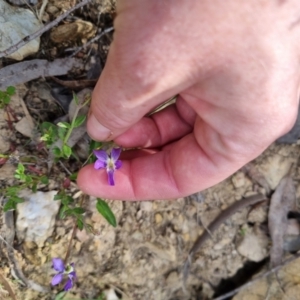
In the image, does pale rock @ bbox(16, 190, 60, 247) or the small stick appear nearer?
pale rock @ bbox(16, 190, 60, 247)

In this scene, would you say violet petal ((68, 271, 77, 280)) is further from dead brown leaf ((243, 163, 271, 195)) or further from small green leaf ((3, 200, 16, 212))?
dead brown leaf ((243, 163, 271, 195))

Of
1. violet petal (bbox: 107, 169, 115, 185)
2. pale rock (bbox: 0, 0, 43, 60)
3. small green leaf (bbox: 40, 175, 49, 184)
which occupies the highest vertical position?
pale rock (bbox: 0, 0, 43, 60)

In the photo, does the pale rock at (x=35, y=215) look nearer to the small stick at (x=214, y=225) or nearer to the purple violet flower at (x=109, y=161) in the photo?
the purple violet flower at (x=109, y=161)

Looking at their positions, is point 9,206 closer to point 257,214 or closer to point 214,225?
point 214,225

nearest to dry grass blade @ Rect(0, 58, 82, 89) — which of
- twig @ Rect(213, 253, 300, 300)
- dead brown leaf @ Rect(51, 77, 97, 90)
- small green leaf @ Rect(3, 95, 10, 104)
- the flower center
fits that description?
dead brown leaf @ Rect(51, 77, 97, 90)

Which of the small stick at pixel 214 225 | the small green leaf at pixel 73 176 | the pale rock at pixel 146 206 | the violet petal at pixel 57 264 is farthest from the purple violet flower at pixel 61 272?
the small stick at pixel 214 225

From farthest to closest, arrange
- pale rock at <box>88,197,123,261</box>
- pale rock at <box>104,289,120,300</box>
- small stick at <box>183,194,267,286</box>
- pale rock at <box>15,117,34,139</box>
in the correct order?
small stick at <box>183,194,267,286</box> < pale rock at <box>104,289,120,300</box> < pale rock at <box>88,197,123,261</box> < pale rock at <box>15,117,34,139</box>
